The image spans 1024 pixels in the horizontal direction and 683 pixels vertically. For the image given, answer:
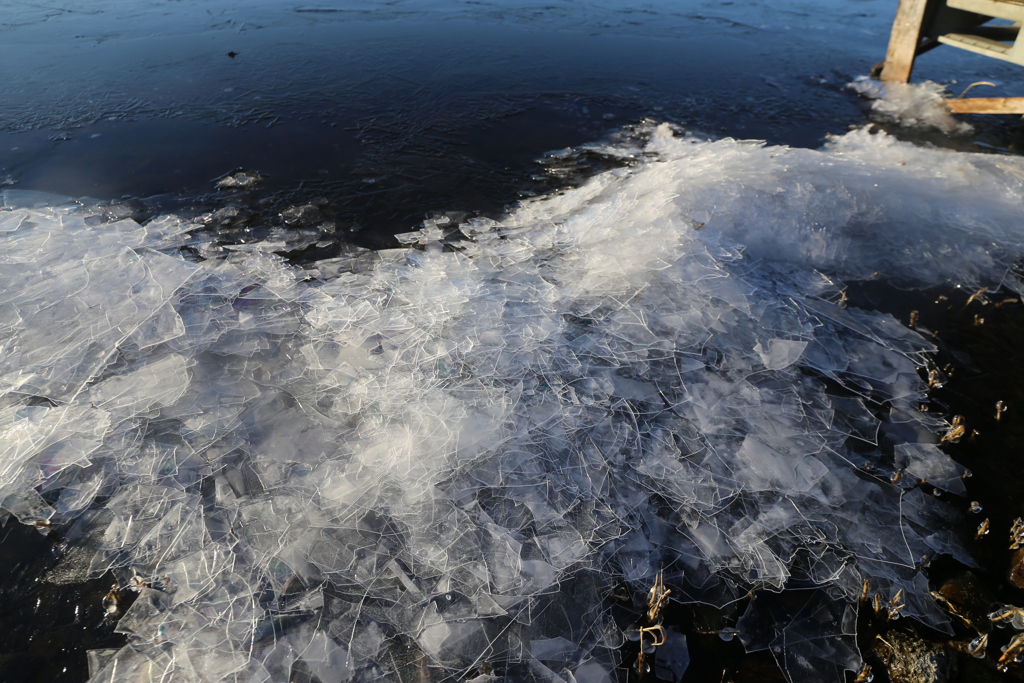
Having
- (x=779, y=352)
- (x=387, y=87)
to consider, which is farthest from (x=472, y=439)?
(x=387, y=87)

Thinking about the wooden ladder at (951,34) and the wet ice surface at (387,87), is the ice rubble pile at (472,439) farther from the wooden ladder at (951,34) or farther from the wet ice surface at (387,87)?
the wooden ladder at (951,34)

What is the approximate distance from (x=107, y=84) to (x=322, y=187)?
4805 millimetres

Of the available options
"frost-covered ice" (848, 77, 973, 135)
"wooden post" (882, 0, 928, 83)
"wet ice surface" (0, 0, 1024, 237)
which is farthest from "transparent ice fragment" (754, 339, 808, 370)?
"wooden post" (882, 0, 928, 83)

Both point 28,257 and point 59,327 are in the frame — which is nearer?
point 59,327

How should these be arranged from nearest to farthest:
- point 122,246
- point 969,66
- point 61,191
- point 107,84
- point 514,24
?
point 122,246
point 61,191
point 107,84
point 969,66
point 514,24

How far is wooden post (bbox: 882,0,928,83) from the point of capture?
7.41m

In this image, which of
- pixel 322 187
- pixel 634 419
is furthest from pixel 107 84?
pixel 634 419

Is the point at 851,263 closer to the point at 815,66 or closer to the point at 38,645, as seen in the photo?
the point at 38,645

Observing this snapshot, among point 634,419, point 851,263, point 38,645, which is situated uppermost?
point 851,263

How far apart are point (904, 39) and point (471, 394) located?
8932 millimetres

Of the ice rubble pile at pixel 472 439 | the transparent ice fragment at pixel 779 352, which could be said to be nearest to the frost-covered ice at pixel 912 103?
the ice rubble pile at pixel 472 439

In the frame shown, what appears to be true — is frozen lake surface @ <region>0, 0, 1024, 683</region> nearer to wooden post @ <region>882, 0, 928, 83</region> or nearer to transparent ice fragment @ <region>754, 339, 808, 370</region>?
transparent ice fragment @ <region>754, 339, 808, 370</region>

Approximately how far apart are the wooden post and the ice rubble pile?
4.86m

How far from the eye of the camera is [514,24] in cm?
1029
